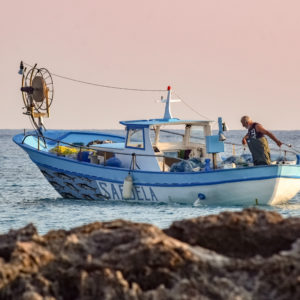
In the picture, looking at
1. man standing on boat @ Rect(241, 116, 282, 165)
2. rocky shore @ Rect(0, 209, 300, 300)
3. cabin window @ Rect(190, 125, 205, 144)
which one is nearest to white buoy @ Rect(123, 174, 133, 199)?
cabin window @ Rect(190, 125, 205, 144)

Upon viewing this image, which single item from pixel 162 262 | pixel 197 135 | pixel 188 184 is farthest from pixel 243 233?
pixel 197 135

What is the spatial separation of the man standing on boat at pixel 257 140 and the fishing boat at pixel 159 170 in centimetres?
47

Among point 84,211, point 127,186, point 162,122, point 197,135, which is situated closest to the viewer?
point 84,211

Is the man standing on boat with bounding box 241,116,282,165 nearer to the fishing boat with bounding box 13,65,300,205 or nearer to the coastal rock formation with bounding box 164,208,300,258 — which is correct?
the fishing boat with bounding box 13,65,300,205

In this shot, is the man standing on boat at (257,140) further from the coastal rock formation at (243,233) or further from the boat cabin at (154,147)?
the coastal rock formation at (243,233)

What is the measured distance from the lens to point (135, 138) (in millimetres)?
21828

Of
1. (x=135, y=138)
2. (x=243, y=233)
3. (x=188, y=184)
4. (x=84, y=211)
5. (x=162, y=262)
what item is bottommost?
(x=84, y=211)

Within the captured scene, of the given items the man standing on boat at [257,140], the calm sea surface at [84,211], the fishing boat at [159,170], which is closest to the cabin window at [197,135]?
the fishing boat at [159,170]

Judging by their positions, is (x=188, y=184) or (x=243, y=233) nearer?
(x=243, y=233)

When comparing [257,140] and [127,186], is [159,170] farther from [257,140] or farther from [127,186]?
[257,140]

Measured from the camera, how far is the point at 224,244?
19.1ft

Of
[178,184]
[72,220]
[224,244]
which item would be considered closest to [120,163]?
[178,184]

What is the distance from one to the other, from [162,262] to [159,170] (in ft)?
51.8

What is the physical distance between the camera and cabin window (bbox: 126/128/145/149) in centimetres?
2162
